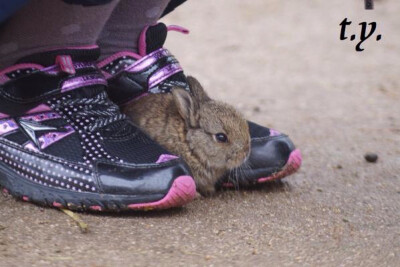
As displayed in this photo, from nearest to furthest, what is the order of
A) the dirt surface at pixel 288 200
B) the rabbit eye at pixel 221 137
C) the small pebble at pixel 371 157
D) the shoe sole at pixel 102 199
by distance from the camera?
1. the dirt surface at pixel 288 200
2. the shoe sole at pixel 102 199
3. the rabbit eye at pixel 221 137
4. the small pebble at pixel 371 157

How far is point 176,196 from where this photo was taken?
245cm

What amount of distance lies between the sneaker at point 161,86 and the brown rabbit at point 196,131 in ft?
0.14

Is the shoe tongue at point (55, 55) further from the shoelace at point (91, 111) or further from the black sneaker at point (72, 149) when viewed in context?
the shoelace at point (91, 111)

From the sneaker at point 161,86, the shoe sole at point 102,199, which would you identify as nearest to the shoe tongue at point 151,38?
the sneaker at point 161,86

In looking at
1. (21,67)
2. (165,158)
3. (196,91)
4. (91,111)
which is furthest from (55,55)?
(196,91)

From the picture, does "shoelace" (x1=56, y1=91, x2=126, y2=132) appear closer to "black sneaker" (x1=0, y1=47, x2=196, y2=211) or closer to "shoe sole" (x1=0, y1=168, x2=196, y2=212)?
"black sneaker" (x1=0, y1=47, x2=196, y2=211)

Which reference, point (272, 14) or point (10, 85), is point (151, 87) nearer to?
point (10, 85)

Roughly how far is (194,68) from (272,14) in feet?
7.63

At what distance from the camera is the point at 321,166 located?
3.41 m

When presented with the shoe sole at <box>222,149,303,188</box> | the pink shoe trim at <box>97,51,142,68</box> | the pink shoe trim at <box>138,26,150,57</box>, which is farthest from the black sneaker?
the shoe sole at <box>222,149,303,188</box>

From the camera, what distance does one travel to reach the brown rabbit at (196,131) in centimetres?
287

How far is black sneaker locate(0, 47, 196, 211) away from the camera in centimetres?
245

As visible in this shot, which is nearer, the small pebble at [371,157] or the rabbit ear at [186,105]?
the rabbit ear at [186,105]

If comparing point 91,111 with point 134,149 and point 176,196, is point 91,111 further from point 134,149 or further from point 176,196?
point 176,196
